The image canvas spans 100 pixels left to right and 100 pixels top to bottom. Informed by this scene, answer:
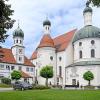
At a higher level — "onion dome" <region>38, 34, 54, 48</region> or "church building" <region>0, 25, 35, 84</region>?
"onion dome" <region>38, 34, 54, 48</region>

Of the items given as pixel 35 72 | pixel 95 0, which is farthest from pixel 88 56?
pixel 95 0

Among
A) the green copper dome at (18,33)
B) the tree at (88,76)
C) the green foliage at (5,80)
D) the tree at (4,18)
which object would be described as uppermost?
the green copper dome at (18,33)

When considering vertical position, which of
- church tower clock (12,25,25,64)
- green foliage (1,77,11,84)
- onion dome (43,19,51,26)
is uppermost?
onion dome (43,19,51,26)

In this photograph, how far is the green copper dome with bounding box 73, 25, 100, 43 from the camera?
86.1m

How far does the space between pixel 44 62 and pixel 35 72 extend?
650 cm

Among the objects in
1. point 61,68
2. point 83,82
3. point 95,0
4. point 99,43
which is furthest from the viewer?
point 61,68

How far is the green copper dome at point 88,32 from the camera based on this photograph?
282 feet

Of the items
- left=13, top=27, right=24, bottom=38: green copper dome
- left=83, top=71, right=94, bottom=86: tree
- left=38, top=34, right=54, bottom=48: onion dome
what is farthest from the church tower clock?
left=83, top=71, right=94, bottom=86: tree

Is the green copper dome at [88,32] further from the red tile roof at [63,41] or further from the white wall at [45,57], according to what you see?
the white wall at [45,57]

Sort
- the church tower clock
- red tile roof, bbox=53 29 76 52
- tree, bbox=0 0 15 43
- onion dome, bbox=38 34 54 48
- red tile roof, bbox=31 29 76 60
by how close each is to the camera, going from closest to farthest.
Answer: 1. tree, bbox=0 0 15 43
2. onion dome, bbox=38 34 54 48
3. red tile roof, bbox=53 29 76 52
4. red tile roof, bbox=31 29 76 60
5. the church tower clock

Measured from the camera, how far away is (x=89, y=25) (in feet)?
298

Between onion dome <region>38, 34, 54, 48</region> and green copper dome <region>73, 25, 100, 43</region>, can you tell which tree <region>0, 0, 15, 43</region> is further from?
onion dome <region>38, 34, 54, 48</region>

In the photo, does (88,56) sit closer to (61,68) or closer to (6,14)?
(61,68)

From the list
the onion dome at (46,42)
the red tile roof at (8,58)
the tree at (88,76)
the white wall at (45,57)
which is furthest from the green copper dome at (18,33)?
the tree at (88,76)
